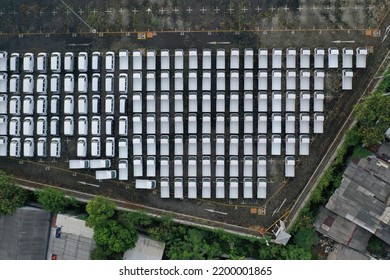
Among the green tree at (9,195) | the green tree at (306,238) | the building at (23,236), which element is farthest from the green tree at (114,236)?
the green tree at (306,238)

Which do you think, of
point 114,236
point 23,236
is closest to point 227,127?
point 114,236

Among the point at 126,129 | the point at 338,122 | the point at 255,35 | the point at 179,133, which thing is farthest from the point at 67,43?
the point at 338,122

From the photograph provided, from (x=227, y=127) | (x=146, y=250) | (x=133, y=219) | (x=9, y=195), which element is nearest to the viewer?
(x=9, y=195)

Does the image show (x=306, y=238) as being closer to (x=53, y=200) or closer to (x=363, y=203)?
(x=363, y=203)

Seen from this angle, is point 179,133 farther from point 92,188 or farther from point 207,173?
point 92,188

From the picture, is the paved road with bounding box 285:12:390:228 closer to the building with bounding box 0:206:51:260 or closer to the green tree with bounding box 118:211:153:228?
the green tree with bounding box 118:211:153:228

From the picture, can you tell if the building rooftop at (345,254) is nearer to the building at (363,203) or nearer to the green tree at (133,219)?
the building at (363,203)
